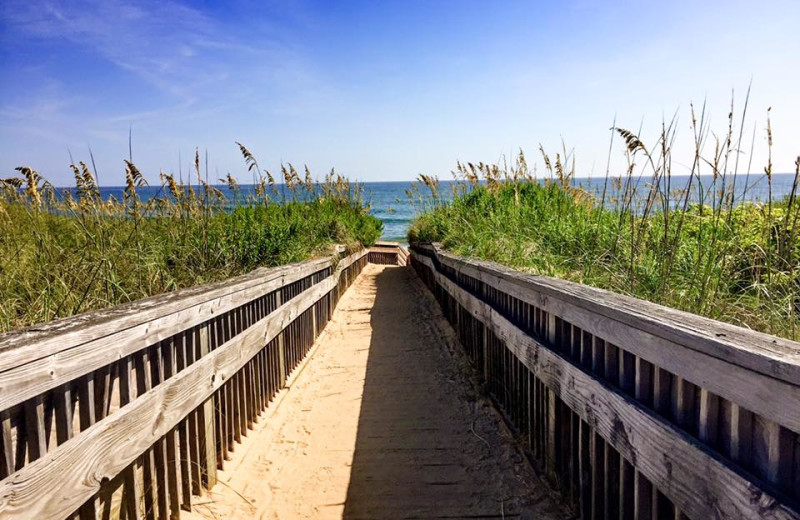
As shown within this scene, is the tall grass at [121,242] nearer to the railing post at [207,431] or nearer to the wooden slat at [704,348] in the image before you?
the railing post at [207,431]

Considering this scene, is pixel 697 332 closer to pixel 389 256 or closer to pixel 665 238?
pixel 665 238

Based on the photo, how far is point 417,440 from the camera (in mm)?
4203

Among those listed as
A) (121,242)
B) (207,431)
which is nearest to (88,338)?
(207,431)

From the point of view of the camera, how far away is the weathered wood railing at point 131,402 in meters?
1.83

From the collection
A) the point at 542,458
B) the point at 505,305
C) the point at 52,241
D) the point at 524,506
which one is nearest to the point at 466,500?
the point at 524,506

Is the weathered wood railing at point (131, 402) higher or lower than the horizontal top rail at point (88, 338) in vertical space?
lower

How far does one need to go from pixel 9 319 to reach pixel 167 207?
122 inches

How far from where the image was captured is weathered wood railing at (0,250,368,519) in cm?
183

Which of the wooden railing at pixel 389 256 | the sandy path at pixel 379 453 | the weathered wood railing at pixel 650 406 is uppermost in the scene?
the weathered wood railing at pixel 650 406

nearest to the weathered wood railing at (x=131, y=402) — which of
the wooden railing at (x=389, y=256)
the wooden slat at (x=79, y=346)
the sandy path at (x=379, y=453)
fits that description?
the wooden slat at (x=79, y=346)

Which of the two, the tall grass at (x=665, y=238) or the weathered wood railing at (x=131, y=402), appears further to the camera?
the tall grass at (x=665, y=238)

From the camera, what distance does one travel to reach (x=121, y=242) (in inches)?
214

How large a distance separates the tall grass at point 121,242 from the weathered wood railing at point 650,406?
2.95 m

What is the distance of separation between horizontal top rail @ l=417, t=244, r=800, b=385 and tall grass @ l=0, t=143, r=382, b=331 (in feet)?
9.96
